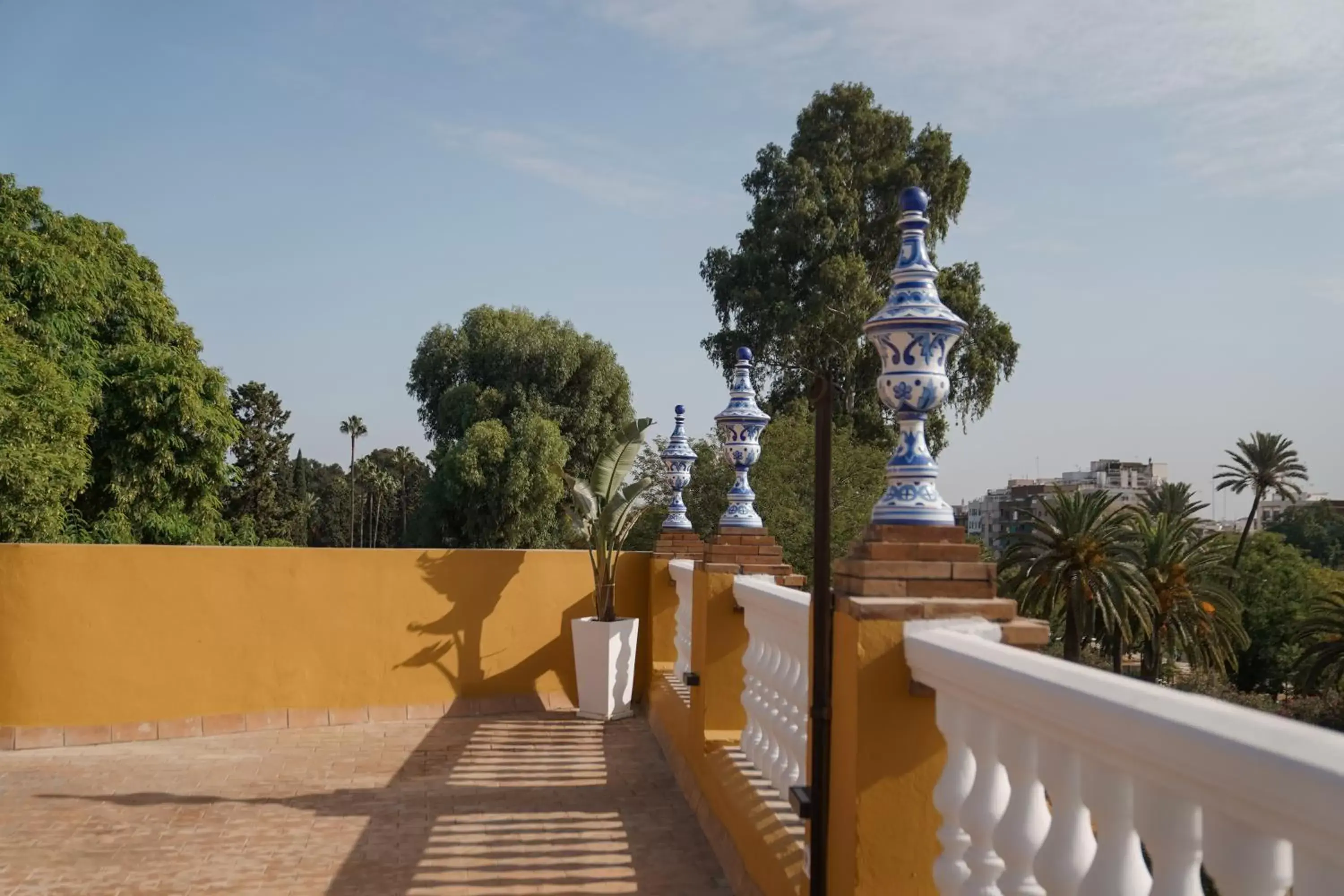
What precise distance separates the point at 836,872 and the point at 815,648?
1.78 ft

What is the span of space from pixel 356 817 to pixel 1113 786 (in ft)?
13.9

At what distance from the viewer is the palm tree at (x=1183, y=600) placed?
2984 centimetres

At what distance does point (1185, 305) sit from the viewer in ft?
61.6

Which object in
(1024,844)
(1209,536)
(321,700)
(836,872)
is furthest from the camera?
(1209,536)

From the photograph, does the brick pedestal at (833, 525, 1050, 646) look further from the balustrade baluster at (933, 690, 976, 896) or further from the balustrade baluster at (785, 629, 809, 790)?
the balustrade baluster at (785, 629, 809, 790)

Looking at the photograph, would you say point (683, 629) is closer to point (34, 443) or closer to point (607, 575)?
point (607, 575)

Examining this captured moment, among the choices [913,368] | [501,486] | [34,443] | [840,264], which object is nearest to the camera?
[913,368]

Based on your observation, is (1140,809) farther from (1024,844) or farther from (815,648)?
(815,648)

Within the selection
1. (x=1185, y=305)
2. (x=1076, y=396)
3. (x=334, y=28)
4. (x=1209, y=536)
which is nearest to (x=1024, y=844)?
(x=334, y=28)

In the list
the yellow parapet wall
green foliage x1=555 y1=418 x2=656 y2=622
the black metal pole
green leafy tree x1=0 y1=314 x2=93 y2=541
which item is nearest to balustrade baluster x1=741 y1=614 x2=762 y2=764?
the black metal pole

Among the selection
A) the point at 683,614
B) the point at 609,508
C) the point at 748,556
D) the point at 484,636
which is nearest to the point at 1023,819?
the point at 748,556

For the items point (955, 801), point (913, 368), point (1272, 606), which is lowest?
point (1272, 606)

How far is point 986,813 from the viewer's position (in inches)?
80.4

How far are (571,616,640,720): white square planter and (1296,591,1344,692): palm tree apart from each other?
80.4 ft
